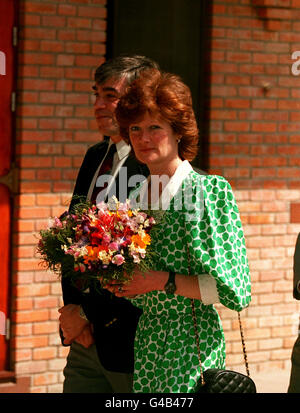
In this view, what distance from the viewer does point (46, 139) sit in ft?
19.6

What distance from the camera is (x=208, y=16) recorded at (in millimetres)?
6699

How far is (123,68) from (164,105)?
0.65 metres

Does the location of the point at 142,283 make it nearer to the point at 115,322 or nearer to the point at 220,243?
the point at 220,243

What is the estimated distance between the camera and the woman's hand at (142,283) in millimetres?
3332

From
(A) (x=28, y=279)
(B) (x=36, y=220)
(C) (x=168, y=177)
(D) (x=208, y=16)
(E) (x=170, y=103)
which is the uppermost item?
(D) (x=208, y=16)

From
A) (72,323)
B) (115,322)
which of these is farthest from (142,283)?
(72,323)

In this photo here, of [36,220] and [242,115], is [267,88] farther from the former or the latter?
[36,220]

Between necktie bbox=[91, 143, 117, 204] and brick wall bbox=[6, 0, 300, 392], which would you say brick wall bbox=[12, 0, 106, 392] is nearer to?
brick wall bbox=[6, 0, 300, 392]

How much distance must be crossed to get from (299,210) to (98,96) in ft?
11.0

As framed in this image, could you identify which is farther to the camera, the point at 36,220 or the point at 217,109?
the point at 217,109

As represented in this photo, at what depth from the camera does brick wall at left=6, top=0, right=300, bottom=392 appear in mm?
5918

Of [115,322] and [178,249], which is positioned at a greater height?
[178,249]

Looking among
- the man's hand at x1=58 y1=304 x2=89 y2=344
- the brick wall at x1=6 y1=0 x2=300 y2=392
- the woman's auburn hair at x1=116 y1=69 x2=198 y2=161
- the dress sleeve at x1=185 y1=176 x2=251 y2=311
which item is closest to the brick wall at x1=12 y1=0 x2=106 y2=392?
the brick wall at x1=6 y1=0 x2=300 y2=392
